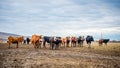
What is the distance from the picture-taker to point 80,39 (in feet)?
166

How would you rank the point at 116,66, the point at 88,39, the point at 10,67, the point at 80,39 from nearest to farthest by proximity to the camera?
the point at 10,67, the point at 116,66, the point at 88,39, the point at 80,39

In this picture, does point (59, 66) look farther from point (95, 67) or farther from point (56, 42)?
point (56, 42)

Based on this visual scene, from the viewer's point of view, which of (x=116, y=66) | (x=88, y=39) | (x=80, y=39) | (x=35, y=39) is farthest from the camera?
(x=80, y=39)

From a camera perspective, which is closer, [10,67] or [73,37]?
[10,67]

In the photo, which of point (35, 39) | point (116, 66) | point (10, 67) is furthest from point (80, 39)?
point (10, 67)

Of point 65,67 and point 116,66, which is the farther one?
point 116,66

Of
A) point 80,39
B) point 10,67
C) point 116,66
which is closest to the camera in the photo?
point 10,67

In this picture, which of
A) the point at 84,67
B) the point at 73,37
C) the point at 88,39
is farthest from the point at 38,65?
the point at 73,37

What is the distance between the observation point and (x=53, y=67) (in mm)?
16750

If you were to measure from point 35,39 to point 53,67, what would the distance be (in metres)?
20.7

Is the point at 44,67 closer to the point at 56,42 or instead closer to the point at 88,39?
the point at 56,42

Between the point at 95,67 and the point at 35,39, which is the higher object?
the point at 35,39

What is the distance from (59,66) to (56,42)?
22.0 m

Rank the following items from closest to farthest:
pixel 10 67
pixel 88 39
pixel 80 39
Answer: pixel 10 67 < pixel 88 39 < pixel 80 39
